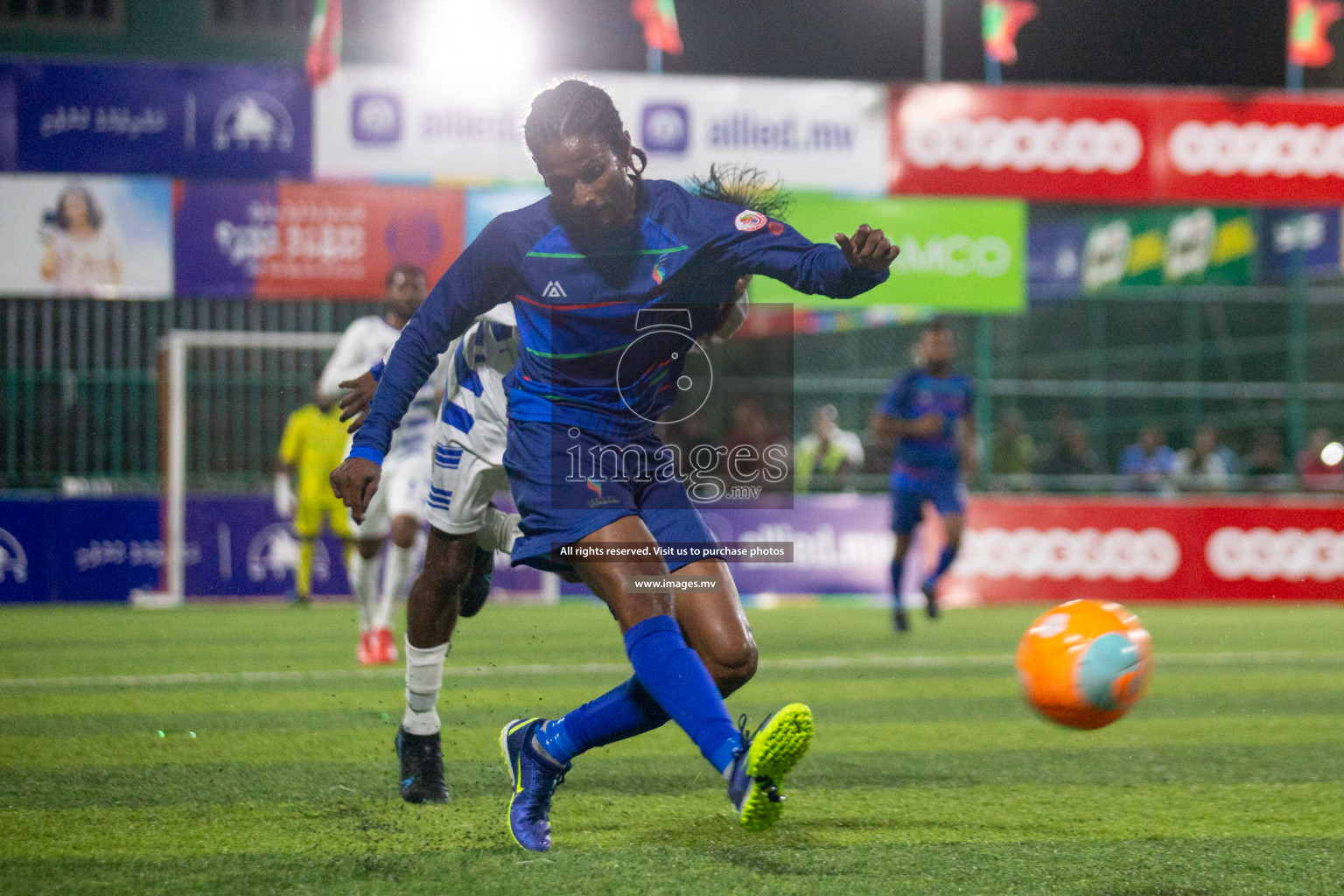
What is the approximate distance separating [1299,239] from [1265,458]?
275 cm

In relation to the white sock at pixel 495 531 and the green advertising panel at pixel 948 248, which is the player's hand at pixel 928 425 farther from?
the white sock at pixel 495 531

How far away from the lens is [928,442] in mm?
11328

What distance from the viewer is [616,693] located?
3.71m

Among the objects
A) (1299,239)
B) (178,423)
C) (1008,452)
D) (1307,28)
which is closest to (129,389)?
(178,423)

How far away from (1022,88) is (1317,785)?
11.7 meters

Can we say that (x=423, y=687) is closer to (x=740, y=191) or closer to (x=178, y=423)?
(x=740, y=191)

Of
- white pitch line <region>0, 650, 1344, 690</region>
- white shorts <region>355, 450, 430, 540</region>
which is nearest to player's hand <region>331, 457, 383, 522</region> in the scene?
white shorts <region>355, 450, 430, 540</region>

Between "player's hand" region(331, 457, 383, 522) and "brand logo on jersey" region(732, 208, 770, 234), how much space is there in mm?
1067

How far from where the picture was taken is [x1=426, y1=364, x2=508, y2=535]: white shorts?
4.41 metres

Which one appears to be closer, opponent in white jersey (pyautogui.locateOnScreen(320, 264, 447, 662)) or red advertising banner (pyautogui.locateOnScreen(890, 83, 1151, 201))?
opponent in white jersey (pyautogui.locateOnScreen(320, 264, 447, 662))

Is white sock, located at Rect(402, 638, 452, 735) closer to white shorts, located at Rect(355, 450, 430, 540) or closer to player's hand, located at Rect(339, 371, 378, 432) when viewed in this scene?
player's hand, located at Rect(339, 371, 378, 432)

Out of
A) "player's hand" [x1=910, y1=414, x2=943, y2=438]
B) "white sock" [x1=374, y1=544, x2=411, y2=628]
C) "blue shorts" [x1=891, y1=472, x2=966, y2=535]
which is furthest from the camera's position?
"blue shorts" [x1=891, y1=472, x2=966, y2=535]

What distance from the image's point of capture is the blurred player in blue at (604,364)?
3.51m

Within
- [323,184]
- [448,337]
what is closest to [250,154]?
[323,184]
